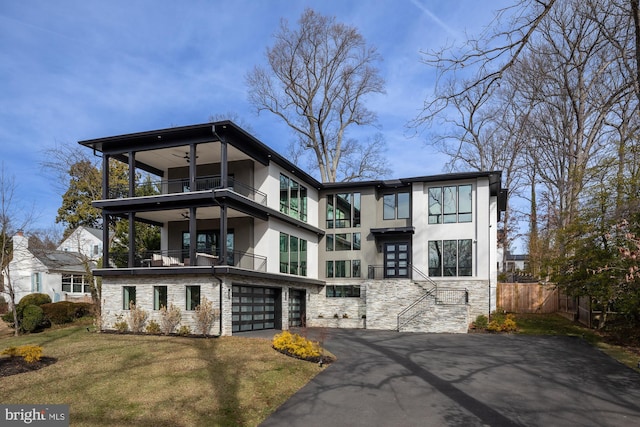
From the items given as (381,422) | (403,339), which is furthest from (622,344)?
(381,422)

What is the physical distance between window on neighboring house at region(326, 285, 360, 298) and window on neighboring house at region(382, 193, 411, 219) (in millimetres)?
4446

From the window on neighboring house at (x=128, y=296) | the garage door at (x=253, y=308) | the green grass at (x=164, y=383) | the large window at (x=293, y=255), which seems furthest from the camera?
the large window at (x=293, y=255)

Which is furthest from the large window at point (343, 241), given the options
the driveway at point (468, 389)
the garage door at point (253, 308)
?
the driveway at point (468, 389)

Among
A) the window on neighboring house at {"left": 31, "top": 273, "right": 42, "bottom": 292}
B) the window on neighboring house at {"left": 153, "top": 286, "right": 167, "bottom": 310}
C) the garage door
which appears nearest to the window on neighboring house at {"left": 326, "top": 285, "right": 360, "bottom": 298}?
the garage door

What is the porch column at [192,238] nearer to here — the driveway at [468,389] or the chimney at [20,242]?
the driveway at [468,389]

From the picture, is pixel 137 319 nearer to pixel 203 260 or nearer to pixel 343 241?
pixel 203 260

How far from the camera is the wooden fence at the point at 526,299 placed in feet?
94.2

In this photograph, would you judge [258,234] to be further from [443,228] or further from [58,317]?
[58,317]

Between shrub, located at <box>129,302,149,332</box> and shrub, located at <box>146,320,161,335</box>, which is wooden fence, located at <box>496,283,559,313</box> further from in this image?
shrub, located at <box>129,302,149,332</box>

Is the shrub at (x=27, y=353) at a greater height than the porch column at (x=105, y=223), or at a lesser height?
lesser

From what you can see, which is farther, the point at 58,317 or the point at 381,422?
the point at 58,317

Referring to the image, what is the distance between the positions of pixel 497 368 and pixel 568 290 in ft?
30.7

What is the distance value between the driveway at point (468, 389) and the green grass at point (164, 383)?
0.79 metres

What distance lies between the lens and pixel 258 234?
21.9 meters
